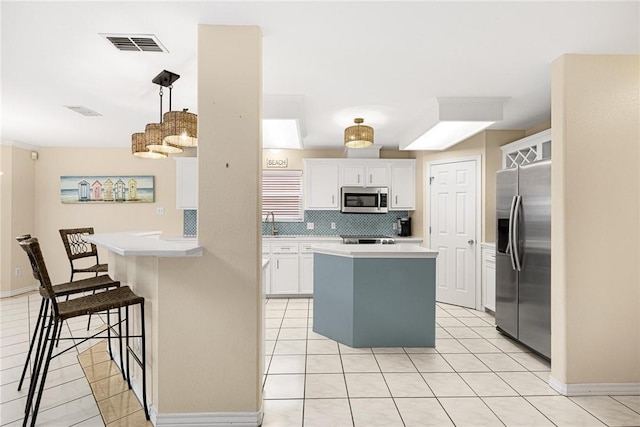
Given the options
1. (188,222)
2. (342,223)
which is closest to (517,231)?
(342,223)

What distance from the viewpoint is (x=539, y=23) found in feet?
6.89

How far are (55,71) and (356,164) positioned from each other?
386cm

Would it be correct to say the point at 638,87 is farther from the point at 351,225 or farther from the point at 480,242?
the point at 351,225

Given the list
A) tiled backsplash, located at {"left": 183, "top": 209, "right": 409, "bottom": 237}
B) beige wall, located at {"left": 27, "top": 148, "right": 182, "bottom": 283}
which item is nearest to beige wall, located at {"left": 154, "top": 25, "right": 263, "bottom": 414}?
tiled backsplash, located at {"left": 183, "top": 209, "right": 409, "bottom": 237}

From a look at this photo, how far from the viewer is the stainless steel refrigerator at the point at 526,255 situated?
2838mm

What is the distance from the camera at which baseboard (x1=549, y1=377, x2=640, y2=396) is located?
2404mm

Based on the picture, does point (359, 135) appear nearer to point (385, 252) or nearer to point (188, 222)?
point (385, 252)

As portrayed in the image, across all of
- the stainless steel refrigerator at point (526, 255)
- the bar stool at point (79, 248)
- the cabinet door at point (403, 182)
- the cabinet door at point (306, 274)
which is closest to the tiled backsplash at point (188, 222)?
the bar stool at point (79, 248)

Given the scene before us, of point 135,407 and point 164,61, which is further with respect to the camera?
point 164,61

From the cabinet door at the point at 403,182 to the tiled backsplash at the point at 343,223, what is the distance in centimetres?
35

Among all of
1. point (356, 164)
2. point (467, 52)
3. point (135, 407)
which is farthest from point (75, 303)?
point (356, 164)

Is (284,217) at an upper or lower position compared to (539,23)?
lower

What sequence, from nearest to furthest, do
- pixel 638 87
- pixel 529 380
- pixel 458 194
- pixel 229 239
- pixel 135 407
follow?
pixel 229 239 < pixel 135 407 < pixel 638 87 < pixel 529 380 < pixel 458 194

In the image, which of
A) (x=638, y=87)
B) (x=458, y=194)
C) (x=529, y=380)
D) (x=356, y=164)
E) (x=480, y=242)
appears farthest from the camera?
(x=356, y=164)
